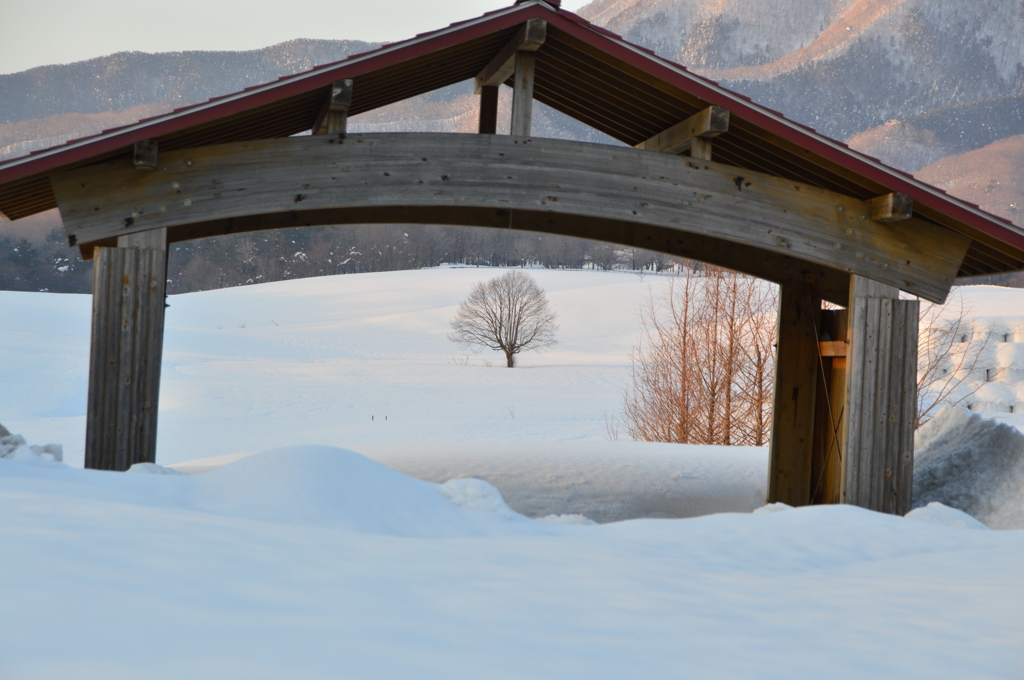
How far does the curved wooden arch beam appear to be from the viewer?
6031 mm

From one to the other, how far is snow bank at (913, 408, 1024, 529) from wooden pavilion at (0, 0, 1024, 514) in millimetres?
977

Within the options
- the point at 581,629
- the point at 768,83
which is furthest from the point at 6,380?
the point at 768,83

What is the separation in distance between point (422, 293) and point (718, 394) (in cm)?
4411

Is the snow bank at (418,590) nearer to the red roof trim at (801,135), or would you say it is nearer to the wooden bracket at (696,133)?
the red roof trim at (801,135)

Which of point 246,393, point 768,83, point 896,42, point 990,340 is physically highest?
point 896,42

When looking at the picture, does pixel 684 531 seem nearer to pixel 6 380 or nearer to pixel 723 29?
pixel 6 380

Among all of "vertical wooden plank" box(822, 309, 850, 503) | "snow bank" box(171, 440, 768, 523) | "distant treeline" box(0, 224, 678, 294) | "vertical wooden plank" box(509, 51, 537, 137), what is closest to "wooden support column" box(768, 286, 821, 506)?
"vertical wooden plank" box(822, 309, 850, 503)

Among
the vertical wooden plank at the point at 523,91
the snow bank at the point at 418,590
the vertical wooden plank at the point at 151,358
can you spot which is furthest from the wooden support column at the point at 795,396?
the vertical wooden plank at the point at 151,358

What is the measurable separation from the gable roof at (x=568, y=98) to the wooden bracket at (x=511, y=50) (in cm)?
8

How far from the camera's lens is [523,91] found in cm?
655

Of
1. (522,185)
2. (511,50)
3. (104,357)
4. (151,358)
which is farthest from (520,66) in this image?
(104,357)

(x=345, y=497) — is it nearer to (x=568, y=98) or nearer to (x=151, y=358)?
(x=151, y=358)

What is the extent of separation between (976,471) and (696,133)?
4487mm

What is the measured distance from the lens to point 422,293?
60.0 meters
